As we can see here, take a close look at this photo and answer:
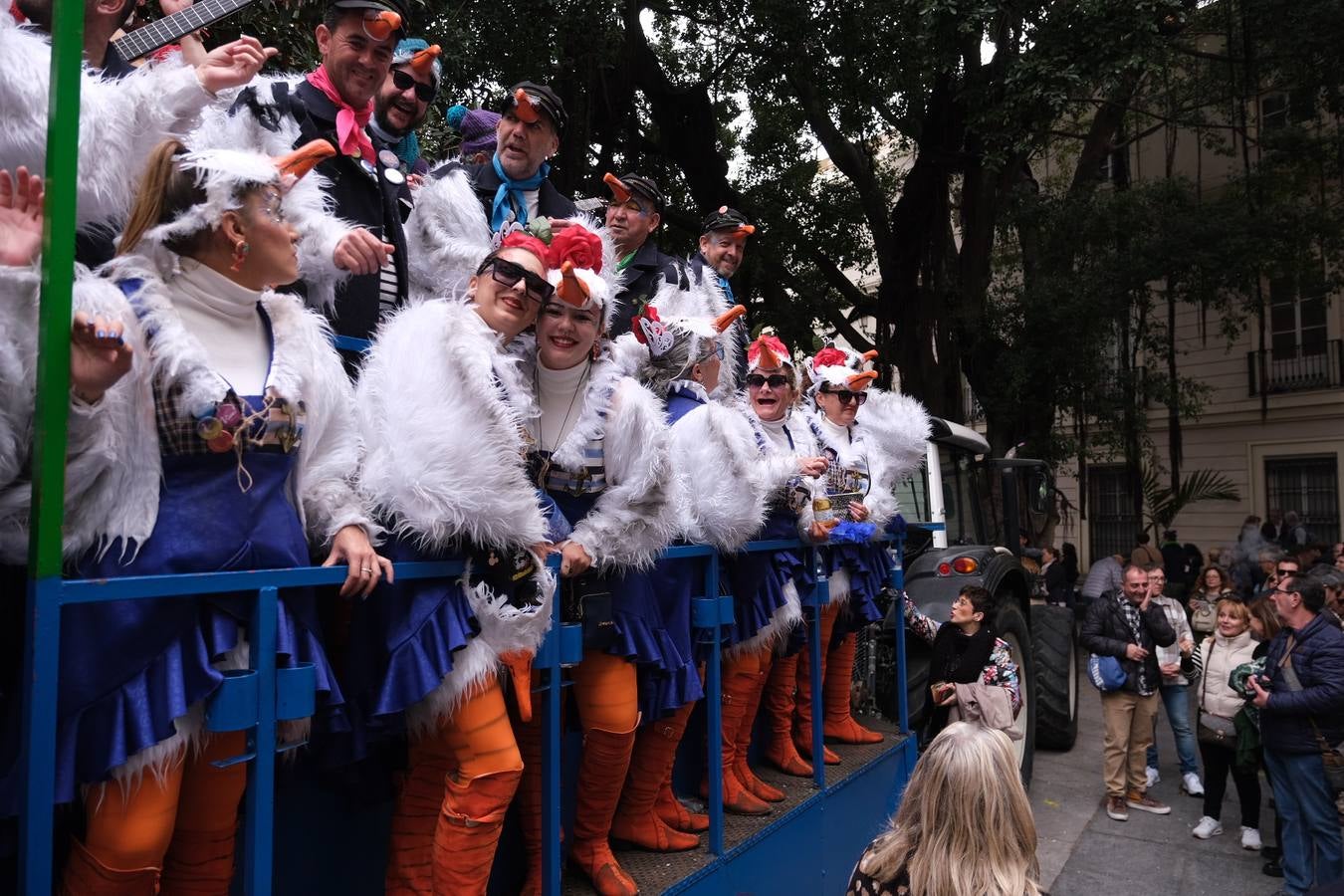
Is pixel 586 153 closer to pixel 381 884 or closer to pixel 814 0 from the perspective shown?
pixel 814 0

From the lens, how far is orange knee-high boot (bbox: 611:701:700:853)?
2.96 m

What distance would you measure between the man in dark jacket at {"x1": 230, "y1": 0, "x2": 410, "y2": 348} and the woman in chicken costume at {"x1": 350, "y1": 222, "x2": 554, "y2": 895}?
625mm

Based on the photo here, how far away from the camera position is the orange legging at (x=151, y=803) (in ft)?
5.29

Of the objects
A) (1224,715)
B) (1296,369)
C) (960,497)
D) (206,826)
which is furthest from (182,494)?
(1296,369)

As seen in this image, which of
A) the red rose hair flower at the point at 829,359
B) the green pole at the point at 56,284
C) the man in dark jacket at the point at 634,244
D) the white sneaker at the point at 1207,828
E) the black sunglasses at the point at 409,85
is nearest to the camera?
the green pole at the point at 56,284

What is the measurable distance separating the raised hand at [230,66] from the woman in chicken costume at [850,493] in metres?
2.68

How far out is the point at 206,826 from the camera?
1.79 meters

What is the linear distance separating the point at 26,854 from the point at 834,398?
358 centimetres

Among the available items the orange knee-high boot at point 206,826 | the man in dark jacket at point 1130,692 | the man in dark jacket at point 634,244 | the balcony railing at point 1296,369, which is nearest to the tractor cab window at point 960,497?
the man in dark jacket at point 1130,692

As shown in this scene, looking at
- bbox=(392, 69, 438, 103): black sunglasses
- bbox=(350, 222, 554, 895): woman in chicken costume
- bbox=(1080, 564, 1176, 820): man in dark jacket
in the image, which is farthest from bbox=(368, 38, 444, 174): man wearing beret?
bbox=(1080, 564, 1176, 820): man in dark jacket

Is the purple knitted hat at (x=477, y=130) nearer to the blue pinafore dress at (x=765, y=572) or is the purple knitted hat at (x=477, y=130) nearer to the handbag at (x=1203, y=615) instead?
the blue pinafore dress at (x=765, y=572)

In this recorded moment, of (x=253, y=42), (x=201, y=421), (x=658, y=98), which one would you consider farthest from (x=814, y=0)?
(x=201, y=421)

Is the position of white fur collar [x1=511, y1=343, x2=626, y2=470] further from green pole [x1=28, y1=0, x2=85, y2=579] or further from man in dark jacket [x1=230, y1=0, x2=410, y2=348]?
green pole [x1=28, y1=0, x2=85, y2=579]

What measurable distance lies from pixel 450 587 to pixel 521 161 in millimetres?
1953
